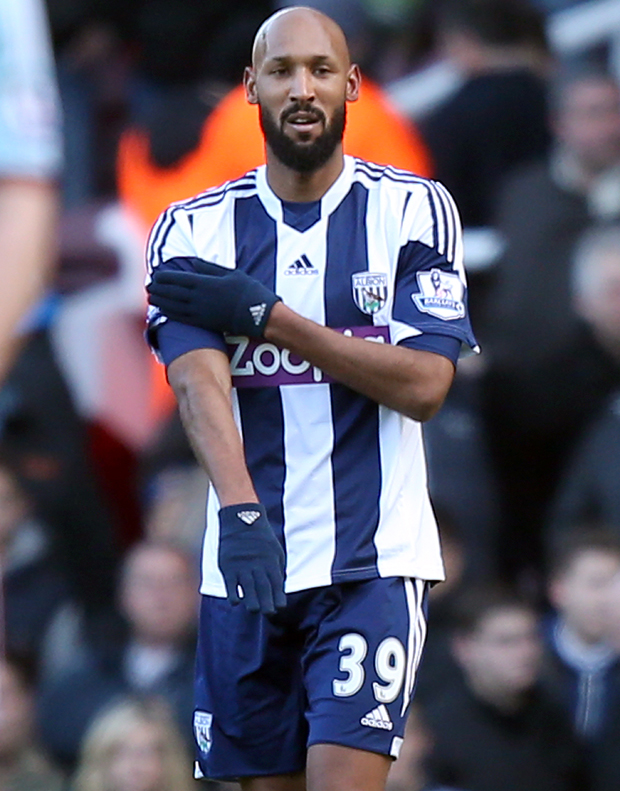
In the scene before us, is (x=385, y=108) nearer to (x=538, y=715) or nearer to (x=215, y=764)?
(x=538, y=715)

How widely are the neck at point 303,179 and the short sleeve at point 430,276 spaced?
0.20 metres

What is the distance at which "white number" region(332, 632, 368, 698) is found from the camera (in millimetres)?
3768

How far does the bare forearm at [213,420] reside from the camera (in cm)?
373

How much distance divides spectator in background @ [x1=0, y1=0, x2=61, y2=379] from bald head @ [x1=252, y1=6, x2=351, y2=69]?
1432 millimetres

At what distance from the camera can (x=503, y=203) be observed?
672cm

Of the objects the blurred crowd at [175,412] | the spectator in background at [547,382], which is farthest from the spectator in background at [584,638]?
the spectator in background at [547,382]

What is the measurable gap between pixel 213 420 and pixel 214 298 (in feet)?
0.88

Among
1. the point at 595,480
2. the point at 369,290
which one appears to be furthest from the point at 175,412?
the point at 369,290

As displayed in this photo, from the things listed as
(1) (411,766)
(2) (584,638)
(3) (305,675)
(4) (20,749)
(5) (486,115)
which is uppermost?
(5) (486,115)

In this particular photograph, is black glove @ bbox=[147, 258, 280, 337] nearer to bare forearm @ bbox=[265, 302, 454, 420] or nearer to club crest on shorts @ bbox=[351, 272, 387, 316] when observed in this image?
bare forearm @ bbox=[265, 302, 454, 420]

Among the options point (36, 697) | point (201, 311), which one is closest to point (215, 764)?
point (201, 311)

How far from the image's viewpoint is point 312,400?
12.8ft

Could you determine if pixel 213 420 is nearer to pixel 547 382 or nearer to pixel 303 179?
pixel 303 179

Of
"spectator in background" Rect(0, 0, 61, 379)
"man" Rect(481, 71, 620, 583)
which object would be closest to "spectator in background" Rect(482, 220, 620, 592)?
"man" Rect(481, 71, 620, 583)
